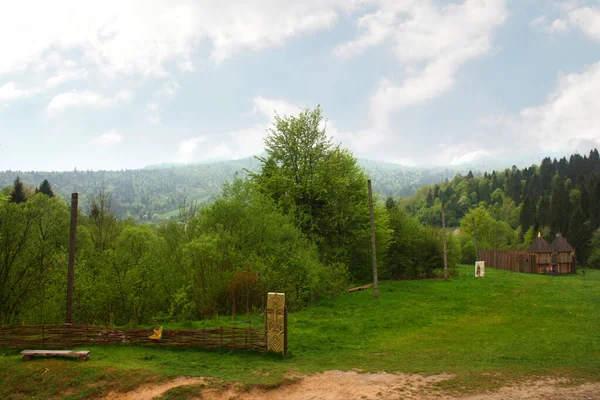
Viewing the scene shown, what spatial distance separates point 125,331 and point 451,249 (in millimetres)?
38790

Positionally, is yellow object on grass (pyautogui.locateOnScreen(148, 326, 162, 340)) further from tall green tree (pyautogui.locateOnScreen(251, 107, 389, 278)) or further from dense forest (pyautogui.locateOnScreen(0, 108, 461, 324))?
tall green tree (pyautogui.locateOnScreen(251, 107, 389, 278))

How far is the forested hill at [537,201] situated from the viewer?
80.3 m

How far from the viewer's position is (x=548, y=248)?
53125 mm

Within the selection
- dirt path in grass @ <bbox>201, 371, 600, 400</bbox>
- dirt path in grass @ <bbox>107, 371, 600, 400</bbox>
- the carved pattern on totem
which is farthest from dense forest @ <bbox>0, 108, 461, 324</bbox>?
dirt path in grass @ <bbox>201, 371, 600, 400</bbox>

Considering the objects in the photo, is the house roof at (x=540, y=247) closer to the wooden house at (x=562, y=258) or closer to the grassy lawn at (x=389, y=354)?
the wooden house at (x=562, y=258)

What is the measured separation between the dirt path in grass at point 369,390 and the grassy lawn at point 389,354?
0.45 metres

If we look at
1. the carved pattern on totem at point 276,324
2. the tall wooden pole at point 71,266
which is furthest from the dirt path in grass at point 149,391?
the tall wooden pole at point 71,266

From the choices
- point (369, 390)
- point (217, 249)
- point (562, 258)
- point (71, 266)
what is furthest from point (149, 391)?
point (562, 258)

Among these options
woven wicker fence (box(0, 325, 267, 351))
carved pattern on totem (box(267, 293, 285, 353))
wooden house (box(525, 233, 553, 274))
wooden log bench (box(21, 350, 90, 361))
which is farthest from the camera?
wooden house (box(525, 233, 553, 274))

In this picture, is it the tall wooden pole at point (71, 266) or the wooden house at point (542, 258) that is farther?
the wooden house at point (542, 258)

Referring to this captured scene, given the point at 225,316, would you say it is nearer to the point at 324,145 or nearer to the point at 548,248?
the point at 324,145

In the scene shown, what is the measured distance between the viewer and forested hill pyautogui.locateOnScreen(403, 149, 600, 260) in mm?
80312

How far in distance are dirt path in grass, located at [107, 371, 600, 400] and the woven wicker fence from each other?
3229mm

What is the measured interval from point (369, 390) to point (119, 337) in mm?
9980
